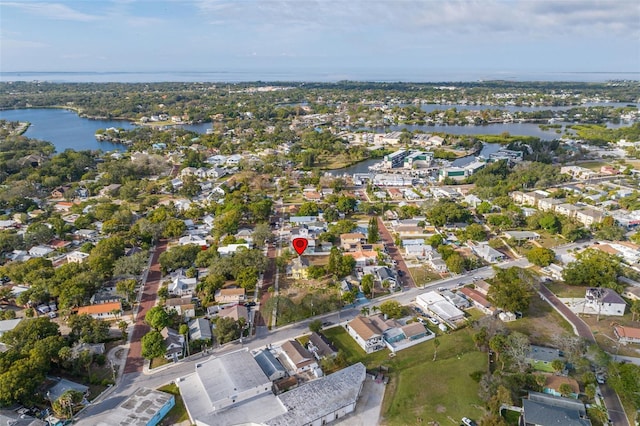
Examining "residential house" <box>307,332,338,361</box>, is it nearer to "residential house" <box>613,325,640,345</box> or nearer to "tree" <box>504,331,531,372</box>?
"tree" <box>504,331,531,372</box>

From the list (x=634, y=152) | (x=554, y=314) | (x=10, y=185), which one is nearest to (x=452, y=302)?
(x=554, y=314)

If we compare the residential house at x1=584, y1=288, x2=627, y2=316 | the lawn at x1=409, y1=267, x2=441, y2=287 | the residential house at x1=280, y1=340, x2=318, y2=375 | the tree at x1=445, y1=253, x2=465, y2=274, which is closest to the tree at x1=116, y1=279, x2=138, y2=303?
the residential house at x1=280, y1=340, x2=318, y2=375

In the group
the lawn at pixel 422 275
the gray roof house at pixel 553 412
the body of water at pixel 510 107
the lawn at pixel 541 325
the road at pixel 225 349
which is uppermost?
the body of water at pixel 510 107

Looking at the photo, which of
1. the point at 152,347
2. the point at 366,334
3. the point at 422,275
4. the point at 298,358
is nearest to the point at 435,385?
the point at 366,334

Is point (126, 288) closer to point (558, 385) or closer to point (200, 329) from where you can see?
point (200, 329)

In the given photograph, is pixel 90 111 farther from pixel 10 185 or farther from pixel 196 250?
pixel 196 250

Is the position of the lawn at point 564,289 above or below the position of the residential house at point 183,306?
above

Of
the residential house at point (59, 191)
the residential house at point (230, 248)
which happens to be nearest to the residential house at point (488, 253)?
the residential house at point (230, 248)

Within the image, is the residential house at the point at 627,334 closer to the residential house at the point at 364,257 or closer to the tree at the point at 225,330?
the residential house at the point at 364,257
